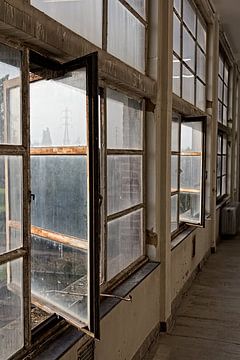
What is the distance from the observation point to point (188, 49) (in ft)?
15.9

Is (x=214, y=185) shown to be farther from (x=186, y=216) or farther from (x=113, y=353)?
(x=113, y=353)

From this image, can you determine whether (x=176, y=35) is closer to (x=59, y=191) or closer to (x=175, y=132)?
(x=175, y=132)

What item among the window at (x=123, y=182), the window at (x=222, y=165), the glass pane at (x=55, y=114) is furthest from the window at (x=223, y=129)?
the glass pane at (x=55, y=114)

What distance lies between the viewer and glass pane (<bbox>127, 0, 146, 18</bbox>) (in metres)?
3.00

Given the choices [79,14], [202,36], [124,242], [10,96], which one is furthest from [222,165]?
[10,96]

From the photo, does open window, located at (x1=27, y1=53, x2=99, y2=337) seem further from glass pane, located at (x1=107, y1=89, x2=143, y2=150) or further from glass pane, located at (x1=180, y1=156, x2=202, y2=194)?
glass pane, located at (x1=180, y1=156, x2=202, y2=194)

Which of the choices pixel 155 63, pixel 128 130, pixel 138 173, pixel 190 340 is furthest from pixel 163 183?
pixel 190 340

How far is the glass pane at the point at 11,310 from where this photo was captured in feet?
5.41

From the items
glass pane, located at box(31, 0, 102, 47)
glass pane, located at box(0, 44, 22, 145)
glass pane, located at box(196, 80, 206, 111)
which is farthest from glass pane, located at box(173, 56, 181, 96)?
glass pane, located at box(0, 44, 22, 145)

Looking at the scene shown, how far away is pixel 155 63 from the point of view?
3309 mm

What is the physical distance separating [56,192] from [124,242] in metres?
1.03

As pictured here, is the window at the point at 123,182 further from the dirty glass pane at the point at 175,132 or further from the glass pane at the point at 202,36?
the glass pane at the point at 202,36

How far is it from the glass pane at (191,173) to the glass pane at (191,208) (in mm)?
63

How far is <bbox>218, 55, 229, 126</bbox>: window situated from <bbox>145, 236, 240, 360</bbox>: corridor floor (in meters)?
3.26
